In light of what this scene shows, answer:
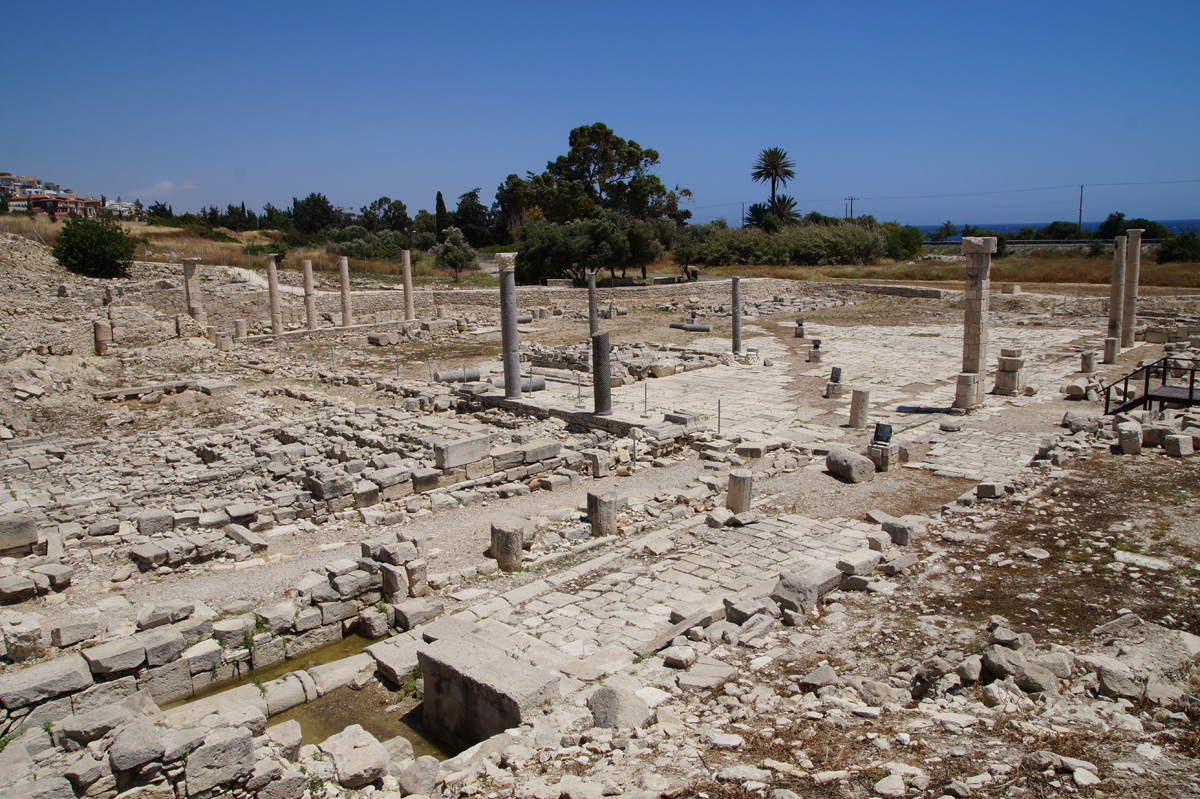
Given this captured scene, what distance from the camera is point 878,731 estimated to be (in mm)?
4871

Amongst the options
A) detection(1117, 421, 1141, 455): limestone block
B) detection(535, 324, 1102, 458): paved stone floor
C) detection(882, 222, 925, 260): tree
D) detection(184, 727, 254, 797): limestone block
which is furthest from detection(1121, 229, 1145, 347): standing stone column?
detection(882, 222, 925, 260): tree

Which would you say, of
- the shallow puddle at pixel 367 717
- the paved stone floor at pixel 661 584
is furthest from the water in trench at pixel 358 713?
the paved stone floor at pixel 661 584

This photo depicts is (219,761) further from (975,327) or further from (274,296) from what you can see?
(274,296)

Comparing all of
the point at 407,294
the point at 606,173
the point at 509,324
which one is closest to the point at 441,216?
the point at 606,173

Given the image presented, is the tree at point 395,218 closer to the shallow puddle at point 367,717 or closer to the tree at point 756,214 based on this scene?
the tree at point 756,214

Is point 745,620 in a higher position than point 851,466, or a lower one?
lower

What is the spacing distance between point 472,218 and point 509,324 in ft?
174

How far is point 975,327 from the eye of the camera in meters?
16.3

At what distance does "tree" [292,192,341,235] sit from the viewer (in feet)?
230

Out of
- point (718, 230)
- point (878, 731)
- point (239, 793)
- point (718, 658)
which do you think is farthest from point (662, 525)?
point (718, 230)

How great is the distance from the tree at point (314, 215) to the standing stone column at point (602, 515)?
6636 cm

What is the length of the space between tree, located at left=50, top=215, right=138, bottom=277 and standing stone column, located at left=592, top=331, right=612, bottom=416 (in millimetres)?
27502

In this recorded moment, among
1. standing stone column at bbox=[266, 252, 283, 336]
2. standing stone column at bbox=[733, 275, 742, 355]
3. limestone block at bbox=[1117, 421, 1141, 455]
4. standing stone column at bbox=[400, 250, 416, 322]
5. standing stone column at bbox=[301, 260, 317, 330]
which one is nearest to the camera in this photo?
limestone block at bbox=[1117, 421, 1141, 455]

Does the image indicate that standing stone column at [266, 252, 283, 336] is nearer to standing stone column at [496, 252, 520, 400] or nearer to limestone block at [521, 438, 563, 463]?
standing stone column at [496, 252, 520, 400]
